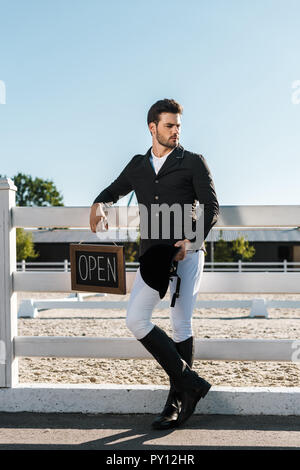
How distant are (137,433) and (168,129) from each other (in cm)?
179

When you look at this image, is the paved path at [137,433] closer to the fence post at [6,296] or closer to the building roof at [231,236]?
the fence post at [6,296]

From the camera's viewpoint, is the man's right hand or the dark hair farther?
the man's right hand

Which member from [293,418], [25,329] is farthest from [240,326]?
[293,418]

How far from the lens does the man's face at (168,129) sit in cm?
288

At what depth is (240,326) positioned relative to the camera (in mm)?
8047

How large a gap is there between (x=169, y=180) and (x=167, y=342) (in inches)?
37.3

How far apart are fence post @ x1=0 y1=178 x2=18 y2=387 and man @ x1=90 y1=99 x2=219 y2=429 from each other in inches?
38.3

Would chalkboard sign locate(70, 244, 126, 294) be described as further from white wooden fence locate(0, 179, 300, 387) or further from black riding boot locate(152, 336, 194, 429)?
black riding boot locate(152, 336, 194, 429)

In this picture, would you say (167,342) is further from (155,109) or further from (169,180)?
(155,109)

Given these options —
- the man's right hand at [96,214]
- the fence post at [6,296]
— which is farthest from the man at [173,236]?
the fence post at [6,296]

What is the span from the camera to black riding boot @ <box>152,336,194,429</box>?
9.41 feet

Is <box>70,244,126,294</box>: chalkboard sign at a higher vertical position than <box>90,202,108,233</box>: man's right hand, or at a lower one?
lower

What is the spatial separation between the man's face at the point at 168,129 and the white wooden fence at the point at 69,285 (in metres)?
0.65

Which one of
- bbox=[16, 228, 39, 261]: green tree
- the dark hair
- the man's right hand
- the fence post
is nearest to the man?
→ the dark hair
